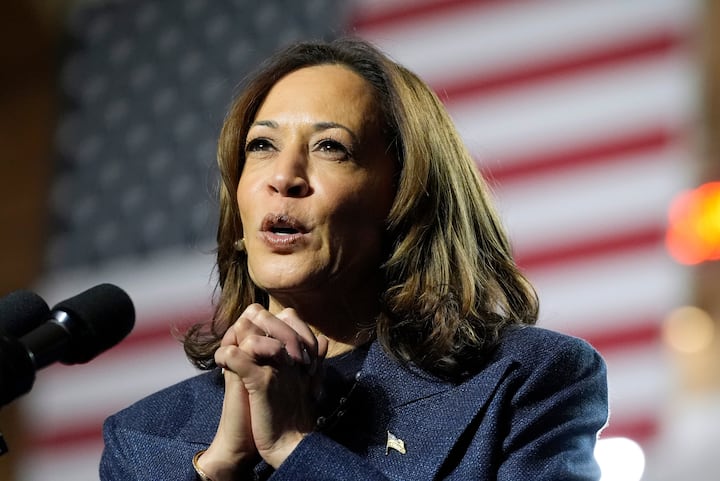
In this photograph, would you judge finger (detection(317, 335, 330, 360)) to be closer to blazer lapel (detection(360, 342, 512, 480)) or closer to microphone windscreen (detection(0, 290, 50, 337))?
blazer lapel (detection(360, 342, 512, 480))

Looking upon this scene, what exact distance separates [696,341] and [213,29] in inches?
172

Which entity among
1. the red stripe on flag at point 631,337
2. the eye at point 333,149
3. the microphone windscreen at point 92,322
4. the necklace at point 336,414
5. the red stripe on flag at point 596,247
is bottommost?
the red stripe on flag at point 631,337

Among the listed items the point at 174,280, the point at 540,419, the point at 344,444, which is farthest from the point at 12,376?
the point at 174,280

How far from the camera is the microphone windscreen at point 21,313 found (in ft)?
3.15

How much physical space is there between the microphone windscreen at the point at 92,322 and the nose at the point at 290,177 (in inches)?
12.3

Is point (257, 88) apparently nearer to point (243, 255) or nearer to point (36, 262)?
point (243, 255)

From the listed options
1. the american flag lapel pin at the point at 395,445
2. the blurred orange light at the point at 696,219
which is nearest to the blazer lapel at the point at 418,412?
the american flag lapel pin at the point at 395,445

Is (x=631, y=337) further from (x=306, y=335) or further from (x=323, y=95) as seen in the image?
(x=306, y=335)

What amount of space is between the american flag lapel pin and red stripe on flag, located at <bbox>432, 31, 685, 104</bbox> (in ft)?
5.60

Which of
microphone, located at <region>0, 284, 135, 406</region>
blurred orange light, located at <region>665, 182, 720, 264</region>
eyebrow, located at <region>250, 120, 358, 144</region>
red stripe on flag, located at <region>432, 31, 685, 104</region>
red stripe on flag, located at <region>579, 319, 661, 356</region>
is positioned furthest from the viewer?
blurred orange light, located at <region>665, 182, 720, 264</region>

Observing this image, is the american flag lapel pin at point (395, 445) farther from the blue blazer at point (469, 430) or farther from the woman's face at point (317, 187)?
the woman's face at point (317, 187)

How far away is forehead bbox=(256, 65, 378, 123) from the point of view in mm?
1435

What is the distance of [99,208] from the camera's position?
349cm

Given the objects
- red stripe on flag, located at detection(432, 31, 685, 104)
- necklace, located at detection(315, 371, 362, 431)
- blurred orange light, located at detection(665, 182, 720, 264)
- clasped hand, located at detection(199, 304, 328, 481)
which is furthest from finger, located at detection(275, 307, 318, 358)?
blurred orange light, located at detection(665, 182, 720, 264)
